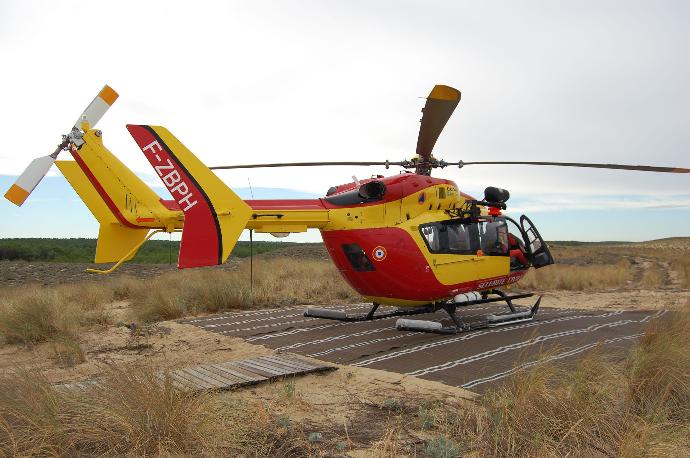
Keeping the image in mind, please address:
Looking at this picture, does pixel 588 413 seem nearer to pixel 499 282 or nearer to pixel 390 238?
pixel 390 238

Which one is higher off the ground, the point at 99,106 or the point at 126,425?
the point at 99,106

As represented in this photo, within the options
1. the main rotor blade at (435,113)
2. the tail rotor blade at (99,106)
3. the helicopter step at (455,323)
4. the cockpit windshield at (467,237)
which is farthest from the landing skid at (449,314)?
the tail rotor blade at (99,106)

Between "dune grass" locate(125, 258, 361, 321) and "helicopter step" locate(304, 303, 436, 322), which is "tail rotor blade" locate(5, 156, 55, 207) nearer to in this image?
"helicopter step" locate(304, 303, 436, 322)

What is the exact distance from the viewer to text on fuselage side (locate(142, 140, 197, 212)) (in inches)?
298

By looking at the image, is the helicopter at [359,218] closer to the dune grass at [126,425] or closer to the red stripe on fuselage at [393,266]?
the red stripe on fuselage at [393,266]

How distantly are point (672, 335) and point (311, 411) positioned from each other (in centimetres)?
497

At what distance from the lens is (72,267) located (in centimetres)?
3344

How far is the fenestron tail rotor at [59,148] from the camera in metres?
7.47

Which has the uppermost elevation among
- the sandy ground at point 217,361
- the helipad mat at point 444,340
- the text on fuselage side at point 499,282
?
the text on fuselage side at point 499,282

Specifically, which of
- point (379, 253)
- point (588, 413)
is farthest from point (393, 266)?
point (588, 413)

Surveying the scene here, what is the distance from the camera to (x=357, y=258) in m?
9.84

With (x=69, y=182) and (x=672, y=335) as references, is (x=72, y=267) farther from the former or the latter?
(x=672, y=335)

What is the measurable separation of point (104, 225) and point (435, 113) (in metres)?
5.85

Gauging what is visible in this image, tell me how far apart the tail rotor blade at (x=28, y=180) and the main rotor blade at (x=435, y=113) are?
19.3 ft
